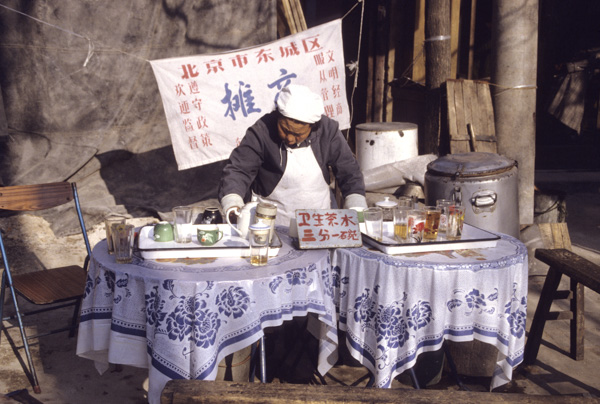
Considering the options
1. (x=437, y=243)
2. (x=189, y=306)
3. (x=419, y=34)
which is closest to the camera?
(x=189, y=306)

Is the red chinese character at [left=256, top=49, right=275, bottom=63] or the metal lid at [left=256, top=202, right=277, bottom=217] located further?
the red chinese character at [left=256, top=49, right=275, bottom=63]

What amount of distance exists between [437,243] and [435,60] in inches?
185

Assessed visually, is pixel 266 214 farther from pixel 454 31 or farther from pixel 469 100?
pixel 454 31

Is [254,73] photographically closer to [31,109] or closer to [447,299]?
[31,109]

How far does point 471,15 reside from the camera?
30.2 ft

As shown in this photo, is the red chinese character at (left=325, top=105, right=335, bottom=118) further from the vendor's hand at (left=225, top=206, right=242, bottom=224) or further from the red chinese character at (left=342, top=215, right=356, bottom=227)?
the red chinese character at (left=342, top=215, right=356, bottom=227)

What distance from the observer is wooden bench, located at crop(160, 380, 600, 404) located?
2223mm

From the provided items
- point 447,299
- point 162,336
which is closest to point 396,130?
point 447,299

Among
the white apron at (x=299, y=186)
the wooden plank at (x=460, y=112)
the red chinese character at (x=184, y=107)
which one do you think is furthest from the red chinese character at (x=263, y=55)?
the white apron at (x=299, y=186)

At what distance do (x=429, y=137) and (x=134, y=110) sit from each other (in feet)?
12.0

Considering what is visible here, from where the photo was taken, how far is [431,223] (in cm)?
320

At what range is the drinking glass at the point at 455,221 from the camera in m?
3.24

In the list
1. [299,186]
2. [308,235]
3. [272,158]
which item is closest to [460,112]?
[299,186]

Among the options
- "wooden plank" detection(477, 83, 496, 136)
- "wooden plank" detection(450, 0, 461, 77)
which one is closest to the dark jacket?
"wooden plank" detection(477, 83, 496, 136)
